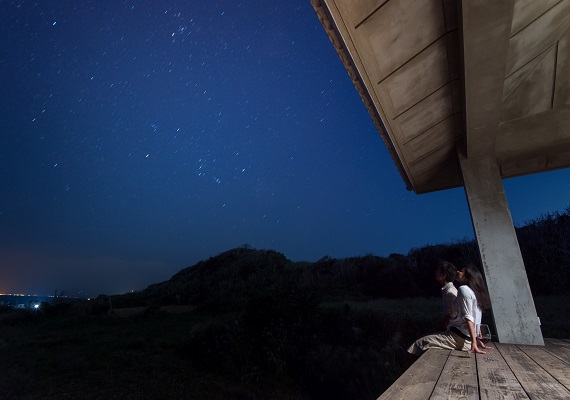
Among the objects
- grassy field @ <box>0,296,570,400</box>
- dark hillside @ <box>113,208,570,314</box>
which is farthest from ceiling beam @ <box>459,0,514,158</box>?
dark hillside @ <box>113,208,570,314</box>

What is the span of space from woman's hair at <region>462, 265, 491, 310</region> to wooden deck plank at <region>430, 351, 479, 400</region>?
979 millimetres

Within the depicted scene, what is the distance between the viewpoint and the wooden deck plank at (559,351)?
294 centimetres

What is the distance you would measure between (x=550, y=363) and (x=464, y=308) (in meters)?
0.77

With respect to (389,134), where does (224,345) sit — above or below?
below

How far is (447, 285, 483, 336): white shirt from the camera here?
319 centimetres

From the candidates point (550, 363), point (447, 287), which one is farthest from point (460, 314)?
point (550, 363)

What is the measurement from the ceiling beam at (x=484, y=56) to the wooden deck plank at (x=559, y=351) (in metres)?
2.49

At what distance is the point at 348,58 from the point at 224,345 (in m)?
9.55

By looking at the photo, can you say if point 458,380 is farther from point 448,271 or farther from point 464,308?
point 448,271

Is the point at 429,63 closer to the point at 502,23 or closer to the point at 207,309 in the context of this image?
the point at 502,23

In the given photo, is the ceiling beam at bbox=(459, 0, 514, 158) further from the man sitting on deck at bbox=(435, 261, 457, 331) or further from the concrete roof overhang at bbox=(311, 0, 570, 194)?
the man sitting on deck at bbox=(435, 261, 457, 331)

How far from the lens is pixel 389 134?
3250 mm

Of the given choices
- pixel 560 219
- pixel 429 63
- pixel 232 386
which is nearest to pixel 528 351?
pixel 429 63

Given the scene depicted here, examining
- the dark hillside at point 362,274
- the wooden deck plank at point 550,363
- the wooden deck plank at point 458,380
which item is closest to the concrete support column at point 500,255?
the wooden deck plank at point 550,363
